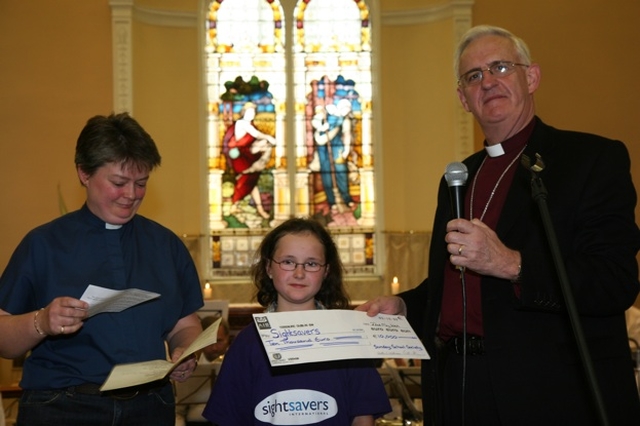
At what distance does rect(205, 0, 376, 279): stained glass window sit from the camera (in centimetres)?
1200

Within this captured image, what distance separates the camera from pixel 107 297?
2.66 metres

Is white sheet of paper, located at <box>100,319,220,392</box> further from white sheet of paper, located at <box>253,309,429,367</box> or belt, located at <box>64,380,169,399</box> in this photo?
white sheet of paper, located at <box>253,309,429,367</box>

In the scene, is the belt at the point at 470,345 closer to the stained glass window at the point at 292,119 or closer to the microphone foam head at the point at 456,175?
the microphone foam head at the point at 456,175

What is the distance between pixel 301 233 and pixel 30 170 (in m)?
8.22

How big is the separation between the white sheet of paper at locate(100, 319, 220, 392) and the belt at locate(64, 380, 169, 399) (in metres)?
0.10

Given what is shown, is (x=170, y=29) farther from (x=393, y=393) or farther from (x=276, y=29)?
(x=393, y=393)

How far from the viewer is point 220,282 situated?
11.6 m

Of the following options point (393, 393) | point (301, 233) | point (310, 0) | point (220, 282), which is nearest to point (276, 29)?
point (310, 0)

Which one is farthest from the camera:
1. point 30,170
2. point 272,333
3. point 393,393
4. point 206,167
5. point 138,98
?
point 206,167

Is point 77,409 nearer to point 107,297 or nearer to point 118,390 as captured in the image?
point 118,390

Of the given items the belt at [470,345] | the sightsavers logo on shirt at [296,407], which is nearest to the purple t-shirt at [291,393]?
the sightsavers logo on shirt at [296,407]

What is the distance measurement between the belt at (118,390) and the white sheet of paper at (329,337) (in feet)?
1.99

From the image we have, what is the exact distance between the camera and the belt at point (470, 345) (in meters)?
2.62

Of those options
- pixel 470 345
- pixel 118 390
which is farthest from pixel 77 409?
pixel 470 345
